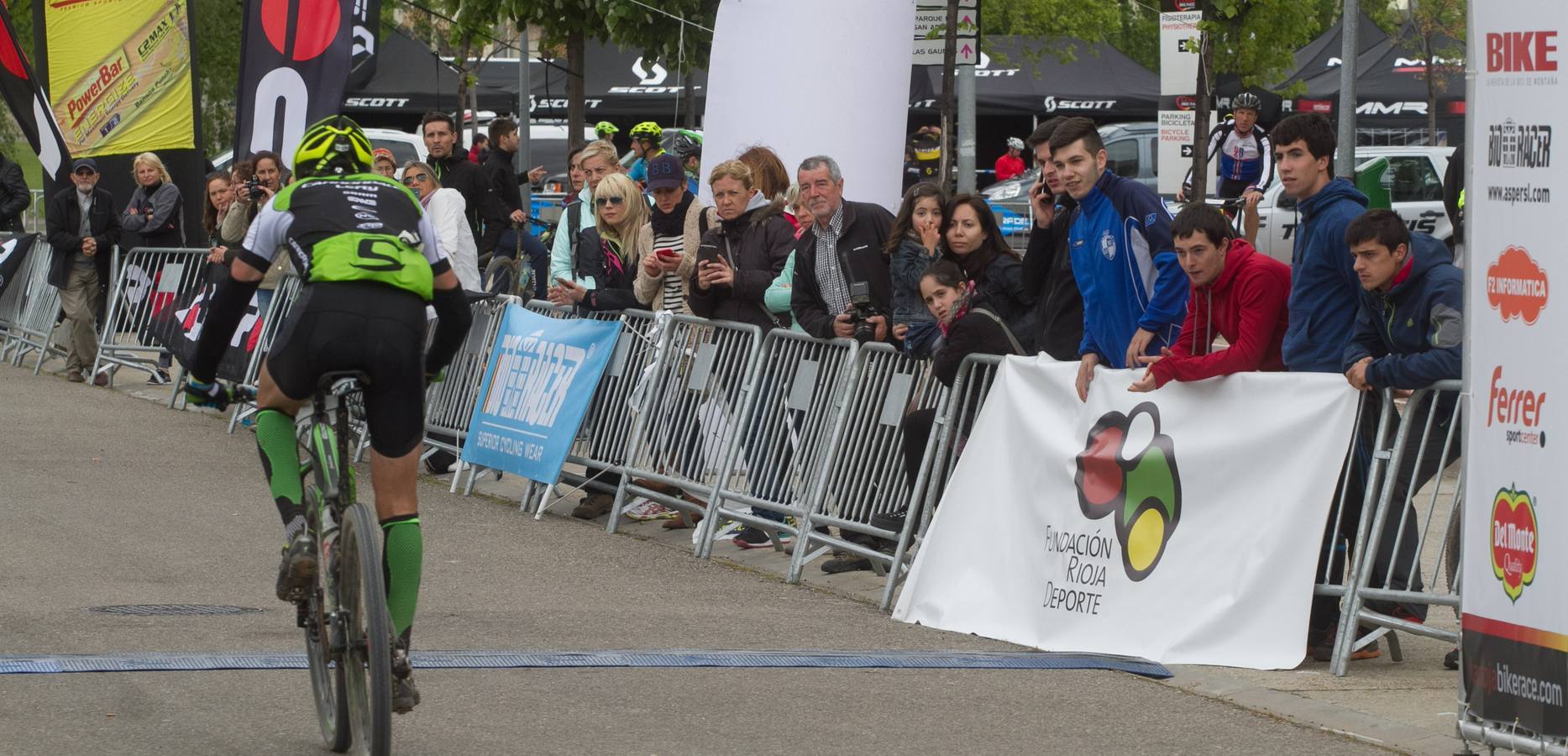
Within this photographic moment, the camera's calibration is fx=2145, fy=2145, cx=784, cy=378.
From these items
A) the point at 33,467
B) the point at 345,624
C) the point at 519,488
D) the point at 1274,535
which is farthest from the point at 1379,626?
the point at 33,467

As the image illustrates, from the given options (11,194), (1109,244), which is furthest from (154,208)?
(1109,244)

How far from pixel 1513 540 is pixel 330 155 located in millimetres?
3449

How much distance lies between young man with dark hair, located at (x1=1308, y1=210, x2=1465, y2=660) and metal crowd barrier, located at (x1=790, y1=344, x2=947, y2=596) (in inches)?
84.7

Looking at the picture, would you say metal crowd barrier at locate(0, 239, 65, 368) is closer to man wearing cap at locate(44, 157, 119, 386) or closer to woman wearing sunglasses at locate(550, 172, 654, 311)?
man wearing cap at locate(44, 157, 119, 386)

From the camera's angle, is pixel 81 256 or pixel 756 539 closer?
pixel 756 539

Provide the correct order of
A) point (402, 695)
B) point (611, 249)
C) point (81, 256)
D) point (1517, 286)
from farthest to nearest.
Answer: point (81, 256)
point (611, 249)
point (402, 695)
point (1517, 286)

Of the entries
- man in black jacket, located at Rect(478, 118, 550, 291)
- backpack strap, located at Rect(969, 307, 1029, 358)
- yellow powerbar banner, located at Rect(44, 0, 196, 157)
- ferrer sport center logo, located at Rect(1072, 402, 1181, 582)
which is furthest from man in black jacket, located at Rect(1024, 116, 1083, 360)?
yellow powerbar banner, located at Rect(44, 0, 196, 157)

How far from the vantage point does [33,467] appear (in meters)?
12.7

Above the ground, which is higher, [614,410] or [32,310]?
[32,310]

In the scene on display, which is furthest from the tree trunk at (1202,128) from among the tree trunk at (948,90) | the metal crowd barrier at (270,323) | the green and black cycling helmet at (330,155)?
the green and black cycling helmet at (330,155)

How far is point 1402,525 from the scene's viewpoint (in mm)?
7301

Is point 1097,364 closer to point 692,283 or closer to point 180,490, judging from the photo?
point 692,283

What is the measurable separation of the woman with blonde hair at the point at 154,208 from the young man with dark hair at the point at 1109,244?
11.0 m

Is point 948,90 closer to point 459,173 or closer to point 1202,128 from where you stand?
point 1202,128
